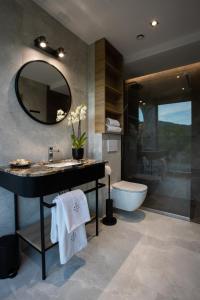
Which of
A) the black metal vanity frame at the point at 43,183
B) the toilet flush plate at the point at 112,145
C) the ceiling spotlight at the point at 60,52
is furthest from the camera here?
the toilet flush plate at the point at 112,145

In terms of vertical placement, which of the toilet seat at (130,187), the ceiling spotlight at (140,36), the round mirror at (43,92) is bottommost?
the toilet seat at (130,187)

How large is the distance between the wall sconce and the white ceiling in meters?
0.39

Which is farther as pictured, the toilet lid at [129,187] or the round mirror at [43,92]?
the toilet lid at [129,187]

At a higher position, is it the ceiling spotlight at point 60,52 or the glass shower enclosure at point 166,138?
the ceiling spotlight at point 60,52

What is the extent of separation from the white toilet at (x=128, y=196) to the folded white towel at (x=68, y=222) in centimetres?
92

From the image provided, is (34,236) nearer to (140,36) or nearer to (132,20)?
(132,20)

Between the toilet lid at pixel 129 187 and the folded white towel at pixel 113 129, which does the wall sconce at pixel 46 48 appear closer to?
the folded white towel at pixel 113 129

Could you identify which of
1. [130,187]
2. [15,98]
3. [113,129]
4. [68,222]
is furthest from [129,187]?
[15,98]

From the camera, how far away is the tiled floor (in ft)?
4.09

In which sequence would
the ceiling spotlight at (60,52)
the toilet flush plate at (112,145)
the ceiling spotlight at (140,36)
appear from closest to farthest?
the ceiling spotlight at (60,52) → the ceiling spotlight at (140,36) → the toilet flush plate at (112,145)

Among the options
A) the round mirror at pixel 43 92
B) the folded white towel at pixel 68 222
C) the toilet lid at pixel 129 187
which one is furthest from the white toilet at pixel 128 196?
the round mirror at pixel 43 92

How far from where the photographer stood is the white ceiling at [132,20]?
174 cm

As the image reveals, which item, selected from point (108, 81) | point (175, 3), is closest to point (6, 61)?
point (108, 81)

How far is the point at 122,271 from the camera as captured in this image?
4.77ft
